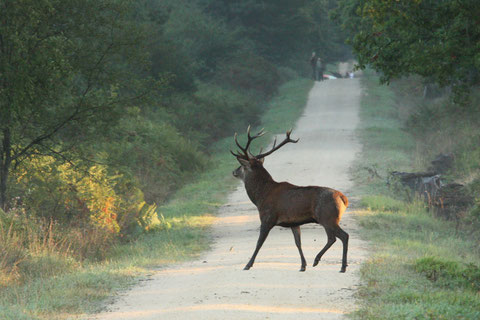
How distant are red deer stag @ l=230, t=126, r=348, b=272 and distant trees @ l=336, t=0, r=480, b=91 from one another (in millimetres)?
3970

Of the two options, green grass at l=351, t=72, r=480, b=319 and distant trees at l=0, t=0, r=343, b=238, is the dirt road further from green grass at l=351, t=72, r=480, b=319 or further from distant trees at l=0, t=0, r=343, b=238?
distant trees at l=0, t=0, r=343, b=238

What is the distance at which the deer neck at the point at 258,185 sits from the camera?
418 inches

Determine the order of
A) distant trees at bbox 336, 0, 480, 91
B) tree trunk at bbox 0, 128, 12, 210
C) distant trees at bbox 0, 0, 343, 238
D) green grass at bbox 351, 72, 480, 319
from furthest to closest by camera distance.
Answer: tree trunk at bbox 0, 128, 12, 210
distant trees at bbox 0, 0, 343, 238
distant trees at bbox 336, 0, 480, 91
green grass at bbox 351, 72, 480, 319

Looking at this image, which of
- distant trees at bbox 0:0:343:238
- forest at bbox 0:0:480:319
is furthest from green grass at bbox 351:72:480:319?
distant trees at bbox 0:0:343:238

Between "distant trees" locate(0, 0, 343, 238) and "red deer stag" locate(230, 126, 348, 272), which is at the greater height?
"distant trees" locate(0, 0, 343, 238)

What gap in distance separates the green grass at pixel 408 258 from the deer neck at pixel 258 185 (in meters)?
1.85

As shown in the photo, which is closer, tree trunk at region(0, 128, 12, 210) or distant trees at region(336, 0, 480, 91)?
distant trees at region(336, 0, 480, 91)

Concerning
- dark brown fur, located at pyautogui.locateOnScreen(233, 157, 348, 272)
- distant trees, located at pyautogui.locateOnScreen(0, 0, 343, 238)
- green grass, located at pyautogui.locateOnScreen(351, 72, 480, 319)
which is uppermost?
distant trees, located at pyautogui.locateOnScreen(0, 0, 343, 238)

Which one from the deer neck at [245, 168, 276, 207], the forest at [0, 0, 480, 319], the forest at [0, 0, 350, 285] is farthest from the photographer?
the forest at [0, 0, 350, 285]

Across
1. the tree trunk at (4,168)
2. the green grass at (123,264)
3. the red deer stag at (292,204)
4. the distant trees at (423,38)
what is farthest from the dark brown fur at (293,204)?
the tree trunk at (4,168)

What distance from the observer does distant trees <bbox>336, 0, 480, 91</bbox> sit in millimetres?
12766

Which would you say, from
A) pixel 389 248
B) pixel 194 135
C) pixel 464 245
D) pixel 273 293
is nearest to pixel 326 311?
pixel 273 293

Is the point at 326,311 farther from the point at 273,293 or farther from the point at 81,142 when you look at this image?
the point at 81,142

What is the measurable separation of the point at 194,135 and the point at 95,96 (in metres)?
16.2
